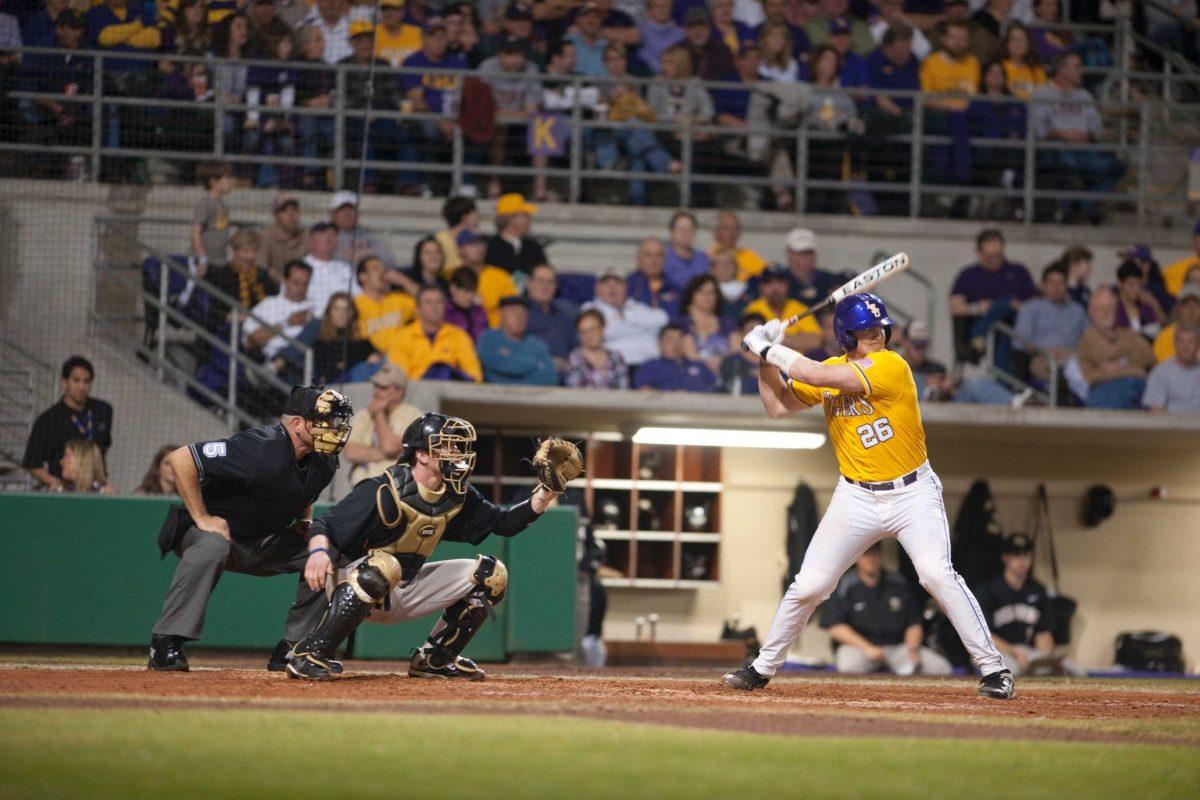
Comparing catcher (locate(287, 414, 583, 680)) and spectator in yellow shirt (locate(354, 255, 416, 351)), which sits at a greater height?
spectator in yellow shirt (locate(354, 255, 416, 351))

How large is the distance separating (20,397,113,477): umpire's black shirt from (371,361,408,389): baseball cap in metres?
2.04

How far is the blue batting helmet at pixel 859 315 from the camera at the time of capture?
25.2ft

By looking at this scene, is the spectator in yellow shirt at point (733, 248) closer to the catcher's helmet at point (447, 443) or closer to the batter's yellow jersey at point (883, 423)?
the batter's yellow jersey at point (883, 423)

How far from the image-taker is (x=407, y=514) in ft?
24.5

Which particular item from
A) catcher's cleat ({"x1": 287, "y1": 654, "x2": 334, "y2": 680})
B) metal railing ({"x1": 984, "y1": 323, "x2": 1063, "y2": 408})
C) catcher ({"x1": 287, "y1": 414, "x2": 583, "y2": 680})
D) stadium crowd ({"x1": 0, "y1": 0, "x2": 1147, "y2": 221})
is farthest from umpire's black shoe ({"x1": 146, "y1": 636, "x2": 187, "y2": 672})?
metal railing ({"x1": 984, "y1": 323, "x2": 1063, "y2": 408})

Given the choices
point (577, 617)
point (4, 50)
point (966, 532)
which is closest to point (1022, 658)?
point (966, 532)

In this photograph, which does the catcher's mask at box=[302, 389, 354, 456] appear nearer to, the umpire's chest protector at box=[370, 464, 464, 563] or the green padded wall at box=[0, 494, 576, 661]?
the umpire's chest protector at box=[370, 464, 464, 563]

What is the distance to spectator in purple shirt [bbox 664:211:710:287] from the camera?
14.3m

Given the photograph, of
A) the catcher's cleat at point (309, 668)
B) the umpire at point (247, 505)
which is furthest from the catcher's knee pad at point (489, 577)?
the umpire at point (247, 505)

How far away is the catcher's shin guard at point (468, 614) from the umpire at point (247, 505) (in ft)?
2.57

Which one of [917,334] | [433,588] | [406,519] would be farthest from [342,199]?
[406,519]

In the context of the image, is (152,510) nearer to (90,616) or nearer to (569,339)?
(90,616)

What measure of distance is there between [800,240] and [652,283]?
1.39m

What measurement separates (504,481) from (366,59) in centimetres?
396
